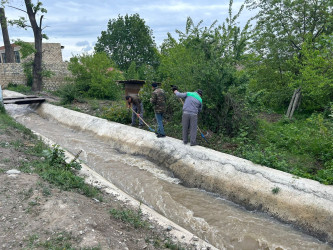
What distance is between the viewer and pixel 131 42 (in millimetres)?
37375

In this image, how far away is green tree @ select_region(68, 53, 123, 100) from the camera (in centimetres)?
1638

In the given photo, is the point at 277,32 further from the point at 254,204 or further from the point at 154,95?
the point at 254,204

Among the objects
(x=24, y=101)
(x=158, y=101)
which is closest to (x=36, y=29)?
(x=24, y=101)

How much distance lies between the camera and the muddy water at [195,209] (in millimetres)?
4289

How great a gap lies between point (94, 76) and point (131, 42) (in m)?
22.7

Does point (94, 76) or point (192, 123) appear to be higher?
point (94, 76)

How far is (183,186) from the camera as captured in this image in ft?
20.5

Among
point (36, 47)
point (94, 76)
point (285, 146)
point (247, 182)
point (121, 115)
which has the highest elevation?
point (36, 47)

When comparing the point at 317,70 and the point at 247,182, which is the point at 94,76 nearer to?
the point at 317,70

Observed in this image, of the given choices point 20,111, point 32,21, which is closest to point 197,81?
point 20,111

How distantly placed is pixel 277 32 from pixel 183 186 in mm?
9558

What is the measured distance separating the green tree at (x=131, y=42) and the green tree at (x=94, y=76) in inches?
783

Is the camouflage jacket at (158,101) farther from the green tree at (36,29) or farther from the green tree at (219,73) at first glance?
the green tree at (36,29)

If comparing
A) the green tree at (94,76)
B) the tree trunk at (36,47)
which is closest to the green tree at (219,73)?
the green tree at (94,76)
